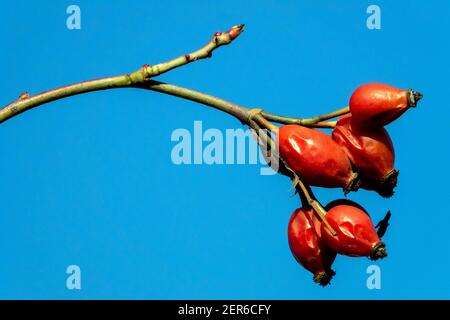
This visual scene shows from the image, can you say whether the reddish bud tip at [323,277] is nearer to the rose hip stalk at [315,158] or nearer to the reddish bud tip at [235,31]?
the rose hip stalk at [315,158]

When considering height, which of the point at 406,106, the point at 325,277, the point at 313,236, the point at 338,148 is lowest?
the point at 325,277

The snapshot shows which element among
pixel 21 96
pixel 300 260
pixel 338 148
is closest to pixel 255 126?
pixel 338 148

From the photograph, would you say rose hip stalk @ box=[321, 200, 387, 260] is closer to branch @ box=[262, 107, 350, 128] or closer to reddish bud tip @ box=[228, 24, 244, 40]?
branch @ box=[262, 107, 350, 128]

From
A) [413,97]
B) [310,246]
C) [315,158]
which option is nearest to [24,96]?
[315,158]

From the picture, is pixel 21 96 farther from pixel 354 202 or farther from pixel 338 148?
pixel 354 202

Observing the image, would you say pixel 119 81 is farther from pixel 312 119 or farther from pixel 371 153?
pixel 371 153

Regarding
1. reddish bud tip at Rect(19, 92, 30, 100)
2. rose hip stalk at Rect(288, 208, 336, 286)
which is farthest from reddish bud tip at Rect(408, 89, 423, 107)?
reddish bud tip at Rect(19, 92, 30, 100)
